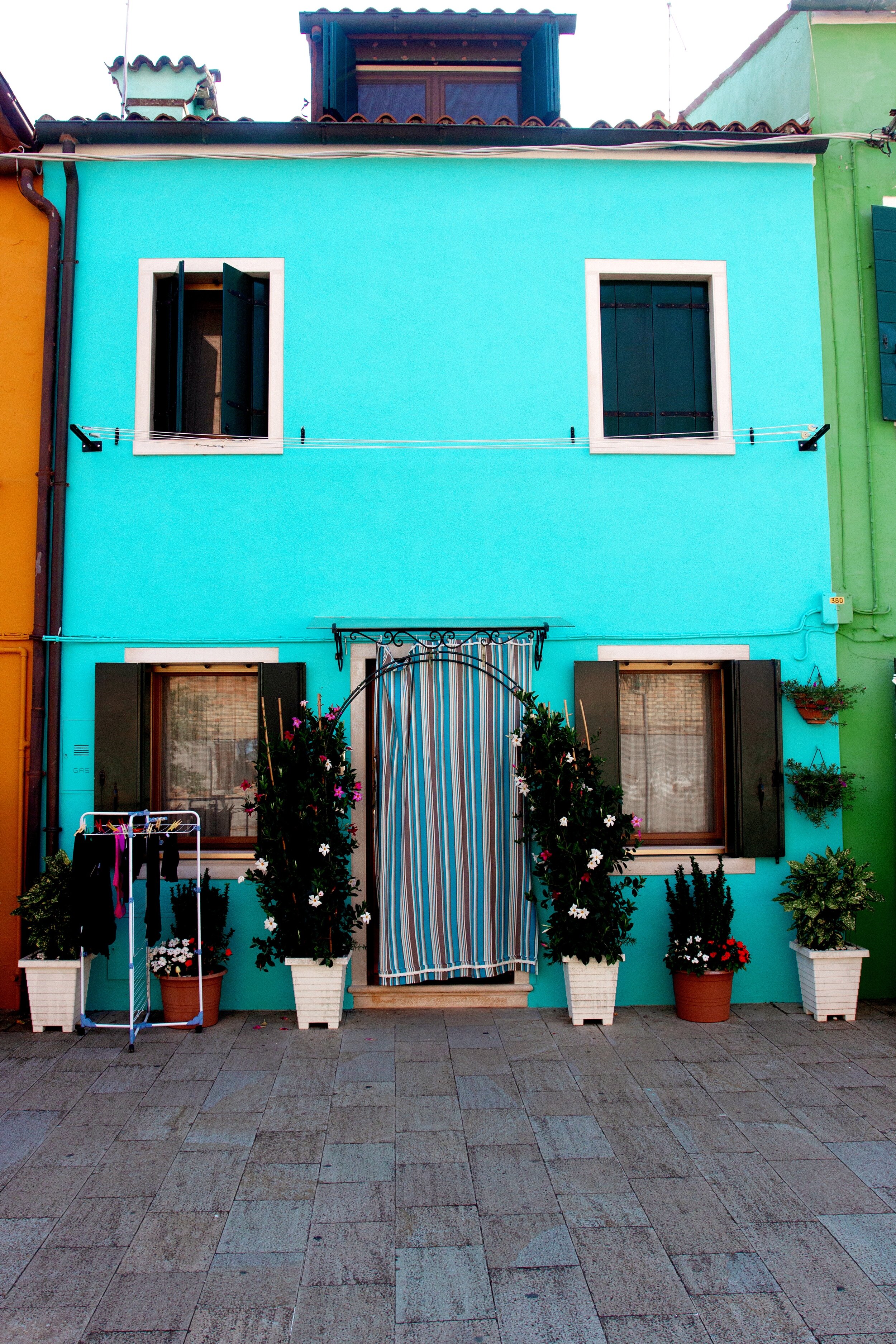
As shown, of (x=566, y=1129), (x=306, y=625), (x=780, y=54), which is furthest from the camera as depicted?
(x=780, y=54)

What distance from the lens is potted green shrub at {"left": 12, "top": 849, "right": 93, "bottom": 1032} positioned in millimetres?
5375

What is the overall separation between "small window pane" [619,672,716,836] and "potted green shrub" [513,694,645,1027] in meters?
0.67

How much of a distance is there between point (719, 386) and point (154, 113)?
547 centimetres

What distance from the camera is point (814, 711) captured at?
19.7ft

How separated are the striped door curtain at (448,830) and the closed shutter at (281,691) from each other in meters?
0.58

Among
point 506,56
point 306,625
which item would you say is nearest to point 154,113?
point 506,56

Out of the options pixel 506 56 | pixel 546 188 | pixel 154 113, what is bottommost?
pixel 546 188

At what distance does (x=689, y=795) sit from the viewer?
6.22 metres

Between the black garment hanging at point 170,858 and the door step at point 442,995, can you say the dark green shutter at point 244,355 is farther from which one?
the door step at point 442,995

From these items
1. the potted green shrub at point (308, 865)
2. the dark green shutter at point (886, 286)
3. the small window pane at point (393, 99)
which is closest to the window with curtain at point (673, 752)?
the potted green shrub at point (308, 865)

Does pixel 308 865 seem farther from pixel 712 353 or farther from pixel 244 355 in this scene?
pixel 712 353

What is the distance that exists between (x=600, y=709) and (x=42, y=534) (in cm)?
413

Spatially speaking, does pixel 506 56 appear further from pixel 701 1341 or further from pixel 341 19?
pixel 701 1341

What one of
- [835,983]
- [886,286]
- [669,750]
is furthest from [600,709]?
[886,286]
